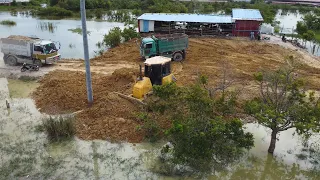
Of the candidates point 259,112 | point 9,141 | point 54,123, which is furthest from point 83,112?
point 259,112

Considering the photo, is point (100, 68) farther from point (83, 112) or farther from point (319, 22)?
point (319, 22)

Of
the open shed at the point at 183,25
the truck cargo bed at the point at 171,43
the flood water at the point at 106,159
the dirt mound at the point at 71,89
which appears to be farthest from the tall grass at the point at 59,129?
the open shed at the point at 183,25

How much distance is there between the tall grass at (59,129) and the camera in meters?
12.3

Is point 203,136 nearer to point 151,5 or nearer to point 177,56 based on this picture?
point 177,56

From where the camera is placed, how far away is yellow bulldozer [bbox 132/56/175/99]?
46.5 ft

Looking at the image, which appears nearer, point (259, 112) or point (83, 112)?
point (259, 112)

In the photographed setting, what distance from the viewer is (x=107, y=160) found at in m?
11.1

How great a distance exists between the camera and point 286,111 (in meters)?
10.7

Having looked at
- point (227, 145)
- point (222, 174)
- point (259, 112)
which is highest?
point (259, 112)

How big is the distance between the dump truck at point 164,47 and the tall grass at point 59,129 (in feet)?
30.5

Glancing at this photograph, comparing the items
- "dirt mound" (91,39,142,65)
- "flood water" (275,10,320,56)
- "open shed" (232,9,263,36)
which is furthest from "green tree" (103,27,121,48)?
"flood water" (275,10,320,56)

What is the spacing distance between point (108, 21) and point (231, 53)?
66.5ft

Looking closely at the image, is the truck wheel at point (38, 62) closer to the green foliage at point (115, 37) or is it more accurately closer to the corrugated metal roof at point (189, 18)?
the green foliage at point (115, 37)

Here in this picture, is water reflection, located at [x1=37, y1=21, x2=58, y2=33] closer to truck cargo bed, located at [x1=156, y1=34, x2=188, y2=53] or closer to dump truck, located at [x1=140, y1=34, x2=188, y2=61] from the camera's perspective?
dump truck, located at [x1=140, y1=34, x2=188, y2=61]
